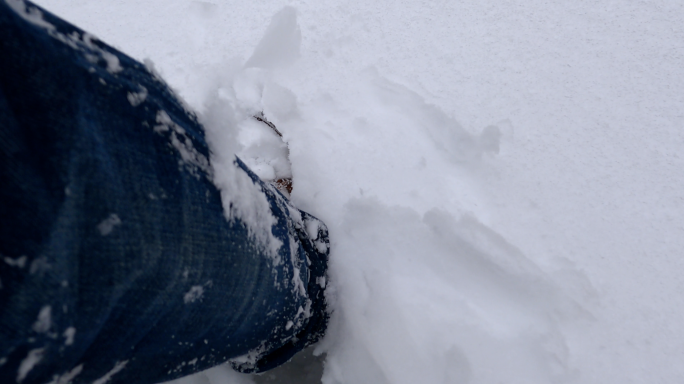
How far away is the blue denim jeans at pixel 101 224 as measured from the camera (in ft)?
0.88

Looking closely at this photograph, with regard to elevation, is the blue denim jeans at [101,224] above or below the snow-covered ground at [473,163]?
above

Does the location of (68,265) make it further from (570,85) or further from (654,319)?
(570,85)

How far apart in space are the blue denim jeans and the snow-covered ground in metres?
0.25

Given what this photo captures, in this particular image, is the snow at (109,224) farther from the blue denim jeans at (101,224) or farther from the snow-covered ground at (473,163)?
the snow-covered ground at (473,163)

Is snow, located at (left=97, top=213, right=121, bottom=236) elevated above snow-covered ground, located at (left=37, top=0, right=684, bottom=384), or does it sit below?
above

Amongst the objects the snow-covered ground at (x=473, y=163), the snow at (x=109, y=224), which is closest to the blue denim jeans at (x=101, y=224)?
the snow at (x=109, y=224)

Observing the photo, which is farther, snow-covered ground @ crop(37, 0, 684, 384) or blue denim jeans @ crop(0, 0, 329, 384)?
snow-covered ground @ crop(37, 0, 684, 384)

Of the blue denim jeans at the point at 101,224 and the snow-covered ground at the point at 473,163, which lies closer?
the blue denim jeans at the point at 101,224

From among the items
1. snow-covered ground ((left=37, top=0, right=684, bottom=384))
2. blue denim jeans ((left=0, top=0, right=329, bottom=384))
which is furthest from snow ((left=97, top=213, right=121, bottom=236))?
snow-covered ground ((left=37, top=0, right=684, bottom=384))

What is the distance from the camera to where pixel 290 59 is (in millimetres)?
1091

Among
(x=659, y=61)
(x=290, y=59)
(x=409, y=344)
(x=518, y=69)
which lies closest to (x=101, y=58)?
(x=409, y=344)

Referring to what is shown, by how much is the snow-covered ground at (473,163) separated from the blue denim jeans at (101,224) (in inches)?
9.8

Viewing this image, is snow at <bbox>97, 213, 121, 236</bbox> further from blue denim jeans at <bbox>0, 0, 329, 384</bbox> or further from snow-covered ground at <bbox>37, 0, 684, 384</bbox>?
snow-covered ground at <bbox>37, 0, 684, 384</bbox>

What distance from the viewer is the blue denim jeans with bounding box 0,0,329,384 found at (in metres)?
0.27
